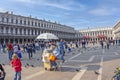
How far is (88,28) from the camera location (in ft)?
533

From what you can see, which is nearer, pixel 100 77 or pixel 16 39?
pixel 100 77

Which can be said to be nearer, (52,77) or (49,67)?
(52,77)

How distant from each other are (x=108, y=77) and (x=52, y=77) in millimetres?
2818

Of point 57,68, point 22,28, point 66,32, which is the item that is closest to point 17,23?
point 22,28

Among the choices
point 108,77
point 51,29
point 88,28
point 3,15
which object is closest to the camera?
point 108,77

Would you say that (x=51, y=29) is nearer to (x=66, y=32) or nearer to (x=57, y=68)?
(x=66, y=32)

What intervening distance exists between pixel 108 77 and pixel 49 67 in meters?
4.06

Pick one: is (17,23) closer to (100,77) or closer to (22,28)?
(22,28)

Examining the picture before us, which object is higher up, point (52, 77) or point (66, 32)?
point (66, 32)

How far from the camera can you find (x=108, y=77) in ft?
37.0

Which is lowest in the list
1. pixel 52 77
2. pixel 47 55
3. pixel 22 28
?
pixel 52 77

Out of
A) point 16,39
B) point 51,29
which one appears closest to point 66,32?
point 51,29

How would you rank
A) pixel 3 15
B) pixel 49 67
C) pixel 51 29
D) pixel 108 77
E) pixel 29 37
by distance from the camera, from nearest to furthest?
1. pixel 108 77
2. pixel 49 67
3. pixel 3 15
4. pixel 29 37
5. pixel 51 29

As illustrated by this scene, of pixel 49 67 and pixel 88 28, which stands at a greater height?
pixel 88 28
